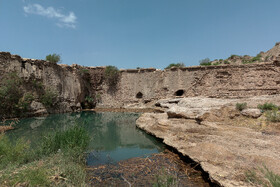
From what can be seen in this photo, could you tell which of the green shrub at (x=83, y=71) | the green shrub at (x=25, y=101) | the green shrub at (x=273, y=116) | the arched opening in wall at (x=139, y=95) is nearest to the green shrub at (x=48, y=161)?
the green shrub at (x=273, y=116)

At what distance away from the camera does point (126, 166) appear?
4023mm

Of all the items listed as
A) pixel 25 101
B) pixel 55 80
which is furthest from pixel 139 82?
pixel 25 101

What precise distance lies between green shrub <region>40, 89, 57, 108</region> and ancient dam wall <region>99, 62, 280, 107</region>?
7465 mm

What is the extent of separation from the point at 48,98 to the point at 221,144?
15.1 m

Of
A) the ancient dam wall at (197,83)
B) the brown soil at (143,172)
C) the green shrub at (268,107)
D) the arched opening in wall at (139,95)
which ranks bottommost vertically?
the brown soil at (143,172)

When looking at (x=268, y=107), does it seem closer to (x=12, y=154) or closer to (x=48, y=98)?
(x=12, y=154)

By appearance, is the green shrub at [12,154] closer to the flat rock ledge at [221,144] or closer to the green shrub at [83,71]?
the flat rock ledge at [221,144]

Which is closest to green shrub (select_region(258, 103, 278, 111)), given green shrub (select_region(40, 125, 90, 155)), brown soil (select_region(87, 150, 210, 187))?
brown soil (select_region(87, 150, 210, 187))

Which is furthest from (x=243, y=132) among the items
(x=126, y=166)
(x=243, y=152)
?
(x=126, y=166)

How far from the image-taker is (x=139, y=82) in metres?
21.1

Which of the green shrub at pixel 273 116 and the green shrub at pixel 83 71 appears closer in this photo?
the green shrub at pixel 273 116

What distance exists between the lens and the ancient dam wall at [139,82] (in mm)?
14945

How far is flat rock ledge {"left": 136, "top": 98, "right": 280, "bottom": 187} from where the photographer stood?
302 cm

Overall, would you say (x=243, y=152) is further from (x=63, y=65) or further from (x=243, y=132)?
(x=63, y=65)
